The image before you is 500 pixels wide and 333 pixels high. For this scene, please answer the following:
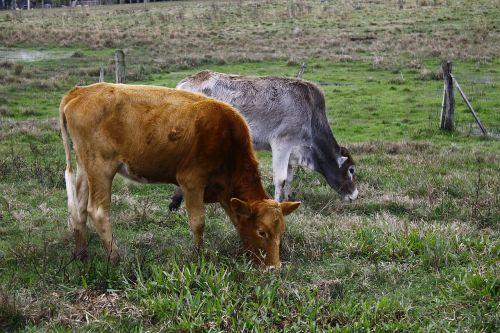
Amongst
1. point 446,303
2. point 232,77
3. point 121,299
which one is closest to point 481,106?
point 232,77

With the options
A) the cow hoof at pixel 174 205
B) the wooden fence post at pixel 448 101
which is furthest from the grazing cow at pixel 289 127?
the wooden fence post at pixel 448 101

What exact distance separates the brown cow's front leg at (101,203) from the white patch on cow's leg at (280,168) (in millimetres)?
3879

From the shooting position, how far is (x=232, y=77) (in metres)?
11.1

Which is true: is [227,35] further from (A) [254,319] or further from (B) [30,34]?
(A) [254,319]

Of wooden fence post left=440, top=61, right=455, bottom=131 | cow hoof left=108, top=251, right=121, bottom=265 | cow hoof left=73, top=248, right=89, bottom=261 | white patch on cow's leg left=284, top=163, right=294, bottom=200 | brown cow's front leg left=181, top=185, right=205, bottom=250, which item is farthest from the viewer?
wooden fence post left=440, top=61, right=455, bottom=131

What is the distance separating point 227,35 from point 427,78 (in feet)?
56.4

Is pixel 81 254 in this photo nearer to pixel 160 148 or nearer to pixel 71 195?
pixel 71 195

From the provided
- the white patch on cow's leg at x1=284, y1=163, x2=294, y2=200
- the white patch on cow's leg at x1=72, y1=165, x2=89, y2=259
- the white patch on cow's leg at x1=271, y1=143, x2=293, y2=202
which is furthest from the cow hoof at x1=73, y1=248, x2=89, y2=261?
the white patch on cow's leg at x1=284, y1=163, x2=294, y2=200

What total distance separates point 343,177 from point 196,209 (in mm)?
4189

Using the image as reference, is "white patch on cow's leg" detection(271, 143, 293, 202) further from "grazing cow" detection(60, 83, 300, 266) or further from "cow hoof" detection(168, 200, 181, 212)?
"grazing cow" detection(60, 83, 300, 266)

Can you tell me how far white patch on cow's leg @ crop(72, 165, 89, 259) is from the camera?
6867 mm

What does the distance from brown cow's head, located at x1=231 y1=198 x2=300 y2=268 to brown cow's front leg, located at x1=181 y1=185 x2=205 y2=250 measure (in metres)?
0.42

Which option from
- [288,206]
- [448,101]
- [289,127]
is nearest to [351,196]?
[289,127]

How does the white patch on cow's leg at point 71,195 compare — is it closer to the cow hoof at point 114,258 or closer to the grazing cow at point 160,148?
the grazing cow at point 160,148
